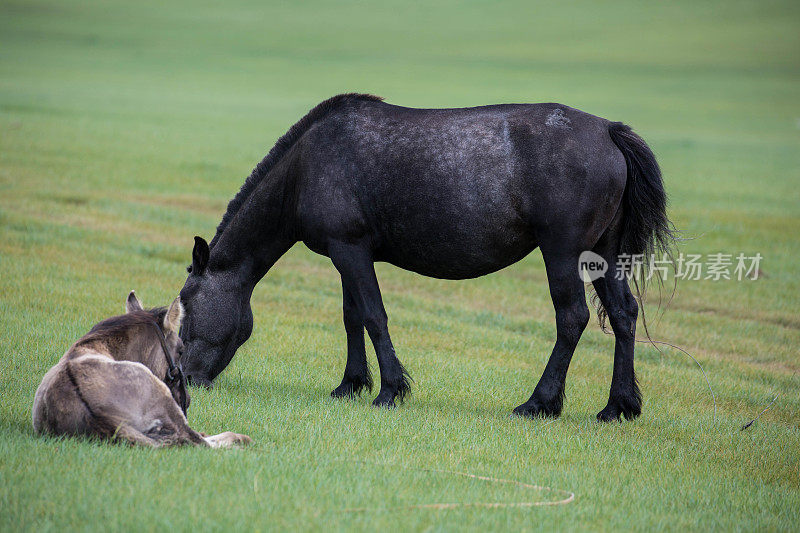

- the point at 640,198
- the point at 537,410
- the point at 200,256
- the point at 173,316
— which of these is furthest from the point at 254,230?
the point at 640,198

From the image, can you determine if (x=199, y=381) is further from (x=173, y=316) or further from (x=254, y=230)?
(x=173, y=316)

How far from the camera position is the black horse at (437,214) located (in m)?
8.19

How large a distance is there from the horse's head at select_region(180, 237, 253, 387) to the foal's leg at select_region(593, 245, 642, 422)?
3730 millimetres

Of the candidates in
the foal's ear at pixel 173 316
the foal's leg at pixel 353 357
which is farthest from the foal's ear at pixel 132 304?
the foal's leg at pixel 353 357

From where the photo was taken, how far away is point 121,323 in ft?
21.2

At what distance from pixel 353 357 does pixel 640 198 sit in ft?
11.0

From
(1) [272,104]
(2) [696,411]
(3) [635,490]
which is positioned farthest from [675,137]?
(3) [635,490]

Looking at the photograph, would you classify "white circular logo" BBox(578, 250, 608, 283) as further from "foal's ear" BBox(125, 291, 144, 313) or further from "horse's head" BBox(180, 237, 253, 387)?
"foal's ear" BBox(125, 291, 144, 313)

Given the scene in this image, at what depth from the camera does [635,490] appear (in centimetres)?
614

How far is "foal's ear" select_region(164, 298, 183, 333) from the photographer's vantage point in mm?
6395

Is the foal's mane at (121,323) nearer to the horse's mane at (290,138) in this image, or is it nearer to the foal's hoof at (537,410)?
the horse's mane at (290,138)

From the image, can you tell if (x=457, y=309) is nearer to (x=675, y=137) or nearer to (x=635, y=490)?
(x=635, y=490)

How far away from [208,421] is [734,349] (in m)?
8.70

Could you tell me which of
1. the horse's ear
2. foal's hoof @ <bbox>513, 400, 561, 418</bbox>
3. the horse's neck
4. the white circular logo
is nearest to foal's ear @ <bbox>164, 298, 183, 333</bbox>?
the horse's ear
